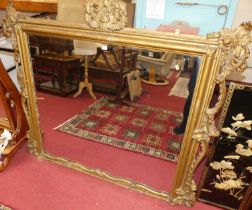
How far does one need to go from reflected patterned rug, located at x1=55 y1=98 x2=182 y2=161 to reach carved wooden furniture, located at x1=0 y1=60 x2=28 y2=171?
34 cm

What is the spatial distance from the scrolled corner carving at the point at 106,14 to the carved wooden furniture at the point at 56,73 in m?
0.53

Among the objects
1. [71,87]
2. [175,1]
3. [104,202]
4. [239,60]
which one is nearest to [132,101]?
[71,87]

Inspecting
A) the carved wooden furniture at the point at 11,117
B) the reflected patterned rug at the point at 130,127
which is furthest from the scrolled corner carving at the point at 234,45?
the carved wooden furniture at the point at 11,117

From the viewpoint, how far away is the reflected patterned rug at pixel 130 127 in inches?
62.7

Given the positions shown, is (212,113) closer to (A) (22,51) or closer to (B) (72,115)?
(A) (22,51)

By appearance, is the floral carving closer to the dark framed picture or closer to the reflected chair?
the dark framed picture

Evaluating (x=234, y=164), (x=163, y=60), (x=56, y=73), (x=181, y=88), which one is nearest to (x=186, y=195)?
(x=234, y=164)

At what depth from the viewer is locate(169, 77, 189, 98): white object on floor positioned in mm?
1184

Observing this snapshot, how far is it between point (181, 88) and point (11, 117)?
119 centimetres

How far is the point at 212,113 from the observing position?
3.11ft

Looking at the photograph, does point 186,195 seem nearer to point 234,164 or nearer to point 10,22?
point 234,164

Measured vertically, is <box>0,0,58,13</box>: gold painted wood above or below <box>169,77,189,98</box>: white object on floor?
above

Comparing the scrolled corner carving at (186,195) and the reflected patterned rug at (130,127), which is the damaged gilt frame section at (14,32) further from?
the scrolled corner carving at (186,195)

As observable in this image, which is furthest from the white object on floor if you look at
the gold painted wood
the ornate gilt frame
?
the gold painted wood
